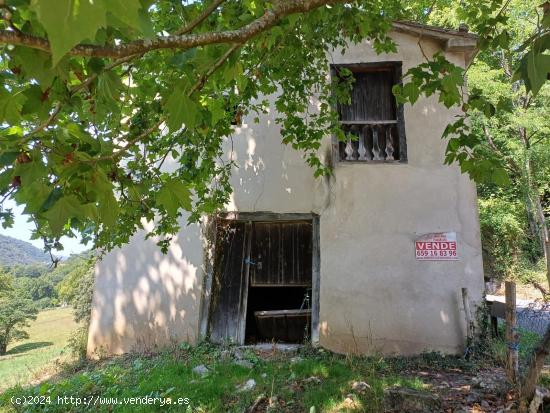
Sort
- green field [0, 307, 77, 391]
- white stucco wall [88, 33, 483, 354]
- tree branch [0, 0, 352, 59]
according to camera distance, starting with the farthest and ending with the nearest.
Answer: green field [0, 307, 77, 391], white stucco wall [88, 33, 483, 354], tree branch [0, 0, 352, 59]

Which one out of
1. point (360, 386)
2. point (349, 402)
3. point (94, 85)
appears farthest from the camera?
point (360, 386)

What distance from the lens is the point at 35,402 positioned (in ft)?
13.3

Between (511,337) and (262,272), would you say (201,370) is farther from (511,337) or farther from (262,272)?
(511,337)

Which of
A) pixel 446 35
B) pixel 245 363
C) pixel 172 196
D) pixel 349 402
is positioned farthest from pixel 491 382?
pixel 446 35

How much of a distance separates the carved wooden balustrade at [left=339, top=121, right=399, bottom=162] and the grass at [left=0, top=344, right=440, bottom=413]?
304cm

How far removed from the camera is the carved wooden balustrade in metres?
5.80

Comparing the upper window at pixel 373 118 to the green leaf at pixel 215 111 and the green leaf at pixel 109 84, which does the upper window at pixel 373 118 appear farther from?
the green leaf at pixel 109 84

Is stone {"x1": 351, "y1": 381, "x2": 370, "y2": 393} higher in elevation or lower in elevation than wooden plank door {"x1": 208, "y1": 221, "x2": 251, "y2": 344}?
lower

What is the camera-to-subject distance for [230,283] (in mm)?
5895

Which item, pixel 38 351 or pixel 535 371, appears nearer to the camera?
pixel 535 371

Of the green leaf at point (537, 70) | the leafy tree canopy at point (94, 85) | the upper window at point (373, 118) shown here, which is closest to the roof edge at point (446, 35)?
the upper window at point (373, 118)

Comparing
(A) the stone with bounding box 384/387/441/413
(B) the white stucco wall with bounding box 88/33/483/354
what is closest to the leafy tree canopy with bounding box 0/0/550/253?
(A) the stone with bounding box 384/387/441/413

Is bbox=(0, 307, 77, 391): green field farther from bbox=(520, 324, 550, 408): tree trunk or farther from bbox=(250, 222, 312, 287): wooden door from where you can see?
bbox=(520, 324, 550, 408): tree trunk

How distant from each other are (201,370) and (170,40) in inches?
165
